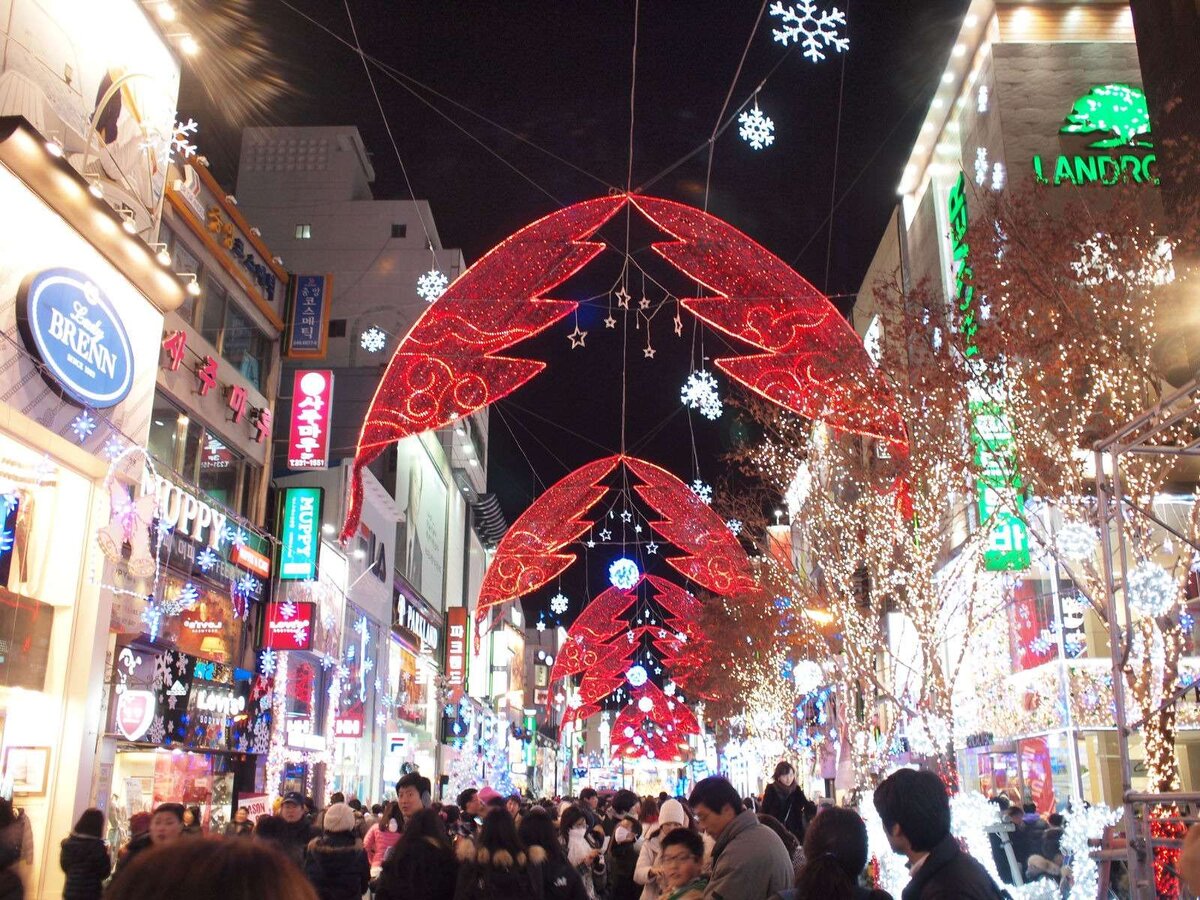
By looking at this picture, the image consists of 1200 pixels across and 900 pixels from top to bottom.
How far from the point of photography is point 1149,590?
1258 centimetres

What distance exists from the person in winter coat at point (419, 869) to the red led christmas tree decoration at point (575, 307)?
7.27 m

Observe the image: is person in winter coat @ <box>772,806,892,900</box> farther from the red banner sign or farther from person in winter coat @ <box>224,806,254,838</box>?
the red banner sign

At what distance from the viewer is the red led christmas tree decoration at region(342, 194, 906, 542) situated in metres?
12.7

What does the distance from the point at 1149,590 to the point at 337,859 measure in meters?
9.26

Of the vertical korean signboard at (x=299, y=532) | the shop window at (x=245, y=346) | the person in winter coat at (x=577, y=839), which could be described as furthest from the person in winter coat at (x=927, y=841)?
the vertical korean signboard at (x=299, y=532)

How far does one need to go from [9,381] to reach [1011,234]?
36.8ft

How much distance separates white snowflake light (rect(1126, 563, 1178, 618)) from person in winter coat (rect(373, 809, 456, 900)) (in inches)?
331

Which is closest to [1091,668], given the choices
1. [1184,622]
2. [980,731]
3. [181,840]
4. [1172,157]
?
[980,731]

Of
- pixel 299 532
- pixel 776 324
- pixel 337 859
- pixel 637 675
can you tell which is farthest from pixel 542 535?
pixel 637 675

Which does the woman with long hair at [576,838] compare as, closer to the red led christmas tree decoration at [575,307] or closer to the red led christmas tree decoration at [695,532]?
the red led christmas tree decoration at [575,307]

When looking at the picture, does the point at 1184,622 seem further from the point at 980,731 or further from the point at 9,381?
the point at 980,731

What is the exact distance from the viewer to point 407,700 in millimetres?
40281

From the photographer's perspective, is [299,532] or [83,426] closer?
[83,426]

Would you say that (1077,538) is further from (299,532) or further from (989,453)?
(299,532)
